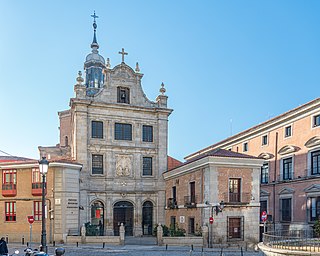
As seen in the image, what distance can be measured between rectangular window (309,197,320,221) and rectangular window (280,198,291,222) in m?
3.12

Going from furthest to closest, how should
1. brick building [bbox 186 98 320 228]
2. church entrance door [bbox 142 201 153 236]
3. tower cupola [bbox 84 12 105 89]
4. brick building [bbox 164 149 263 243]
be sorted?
1. tower cupola [bbox 84 12 105 89]
2. church entrance door [bbox 142 201 153 236]
3. brick building [bbox 186 98 320 228]
4. brick building [bbox 164 149 263 243]

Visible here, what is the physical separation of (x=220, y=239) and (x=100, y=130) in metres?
15.3

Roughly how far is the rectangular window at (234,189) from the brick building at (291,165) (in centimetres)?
744

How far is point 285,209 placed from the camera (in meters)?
32.8

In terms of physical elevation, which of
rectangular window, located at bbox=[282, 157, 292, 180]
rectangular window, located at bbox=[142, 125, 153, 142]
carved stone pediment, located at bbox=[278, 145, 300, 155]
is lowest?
rectangular window, located at bbox=[282, 157, 292, 180]

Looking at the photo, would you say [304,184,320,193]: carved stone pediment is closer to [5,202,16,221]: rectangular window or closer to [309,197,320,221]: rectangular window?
[309,197,320,221]: rectangular window

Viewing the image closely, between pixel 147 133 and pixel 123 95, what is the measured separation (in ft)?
15.1

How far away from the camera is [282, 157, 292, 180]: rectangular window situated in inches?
1293

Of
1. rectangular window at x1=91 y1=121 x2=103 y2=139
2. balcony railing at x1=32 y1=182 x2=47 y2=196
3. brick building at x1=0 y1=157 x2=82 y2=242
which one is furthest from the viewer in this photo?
rectangular window at x1=91 y1=121 x2=103 y2=139

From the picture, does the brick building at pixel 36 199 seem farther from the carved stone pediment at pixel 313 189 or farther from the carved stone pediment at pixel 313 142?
the carved stone pediment at pixel 313 142

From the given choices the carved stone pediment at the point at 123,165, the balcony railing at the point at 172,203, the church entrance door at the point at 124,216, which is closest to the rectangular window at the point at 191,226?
the balcony railing at the point at 172,203

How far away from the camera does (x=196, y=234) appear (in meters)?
26.1

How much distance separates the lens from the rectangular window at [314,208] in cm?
2855

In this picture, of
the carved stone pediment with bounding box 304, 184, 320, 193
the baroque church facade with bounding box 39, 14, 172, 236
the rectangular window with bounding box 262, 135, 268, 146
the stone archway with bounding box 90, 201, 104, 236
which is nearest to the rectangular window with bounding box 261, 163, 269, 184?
the rectangular window with bounding box 262, 135, 268, 146
